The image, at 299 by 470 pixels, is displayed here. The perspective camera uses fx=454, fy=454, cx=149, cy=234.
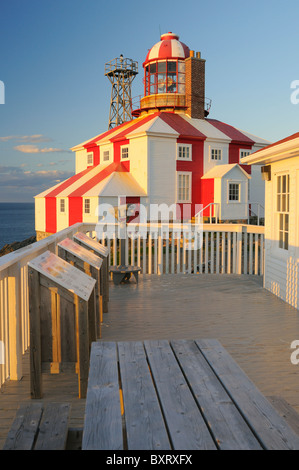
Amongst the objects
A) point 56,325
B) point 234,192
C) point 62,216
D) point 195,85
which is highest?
point 195,85

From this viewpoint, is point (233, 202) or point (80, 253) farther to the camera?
point (233, 202)

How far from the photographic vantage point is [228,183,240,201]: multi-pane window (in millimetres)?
29172

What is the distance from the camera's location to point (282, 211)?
855 centimetres

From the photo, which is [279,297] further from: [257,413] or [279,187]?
[257,413]

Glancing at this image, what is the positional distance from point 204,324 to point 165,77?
1053 inches

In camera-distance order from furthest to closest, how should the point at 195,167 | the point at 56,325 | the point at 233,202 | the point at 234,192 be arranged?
1. the point at 195,167
2. the point at 234,192
3. the point at 233,202
4. the point at 56,325

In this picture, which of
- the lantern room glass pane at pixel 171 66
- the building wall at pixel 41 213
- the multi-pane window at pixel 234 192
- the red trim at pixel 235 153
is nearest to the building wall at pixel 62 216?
the building wall at pixel 41 213

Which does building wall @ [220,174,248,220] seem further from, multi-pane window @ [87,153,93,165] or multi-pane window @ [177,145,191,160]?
multi-pane window @ [87,153,93,165]

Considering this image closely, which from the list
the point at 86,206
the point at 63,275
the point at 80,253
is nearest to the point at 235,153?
the point at 86,206

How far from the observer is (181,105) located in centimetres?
3052

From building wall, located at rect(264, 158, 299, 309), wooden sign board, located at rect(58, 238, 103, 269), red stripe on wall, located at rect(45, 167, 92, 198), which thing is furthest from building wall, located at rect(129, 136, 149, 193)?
wooden sign board, located at rect(58, 238, 103, 269)

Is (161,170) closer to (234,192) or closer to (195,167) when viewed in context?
(195,167)

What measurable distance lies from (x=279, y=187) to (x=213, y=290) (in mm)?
2366

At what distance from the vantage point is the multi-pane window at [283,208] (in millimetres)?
8242
